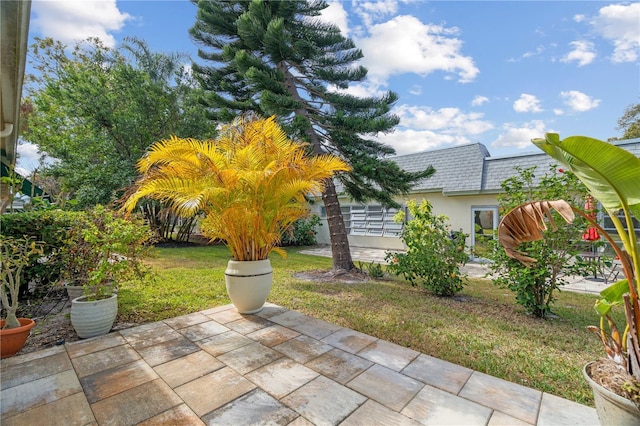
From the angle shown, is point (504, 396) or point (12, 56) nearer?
point (504, 396)

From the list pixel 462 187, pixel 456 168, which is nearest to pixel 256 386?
pixel 462 187

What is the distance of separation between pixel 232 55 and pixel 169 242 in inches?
452

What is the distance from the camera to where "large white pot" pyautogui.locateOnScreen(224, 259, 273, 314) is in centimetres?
454

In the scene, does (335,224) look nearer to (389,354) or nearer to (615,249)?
(389,354)

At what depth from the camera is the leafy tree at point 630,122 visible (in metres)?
18.6

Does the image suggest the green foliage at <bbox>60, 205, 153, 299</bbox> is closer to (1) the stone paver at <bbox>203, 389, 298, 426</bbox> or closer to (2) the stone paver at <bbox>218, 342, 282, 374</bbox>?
(2) the stone paver at <bbox>218, 342, 282, 374</bbox>

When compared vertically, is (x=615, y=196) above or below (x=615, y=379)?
above

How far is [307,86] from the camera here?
8758 millimetres

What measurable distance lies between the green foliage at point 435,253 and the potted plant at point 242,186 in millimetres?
2517

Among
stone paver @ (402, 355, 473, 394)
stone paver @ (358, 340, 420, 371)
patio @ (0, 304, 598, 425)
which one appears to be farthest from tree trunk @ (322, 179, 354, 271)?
stone paver @ (402, 355, 473, 394)

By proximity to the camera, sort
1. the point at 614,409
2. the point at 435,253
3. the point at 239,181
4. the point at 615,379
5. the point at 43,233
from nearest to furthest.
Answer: the point at 614,409, the point at 615,379, the point at 239,181, the point at 43,233, the point at 435,253

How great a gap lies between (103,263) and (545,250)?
21.2ft

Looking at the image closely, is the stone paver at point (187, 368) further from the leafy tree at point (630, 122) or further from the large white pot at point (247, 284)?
the leafy tree at point (630, 122)

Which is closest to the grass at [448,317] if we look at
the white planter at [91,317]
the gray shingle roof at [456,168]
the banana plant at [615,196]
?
the white planter at [91,317]
